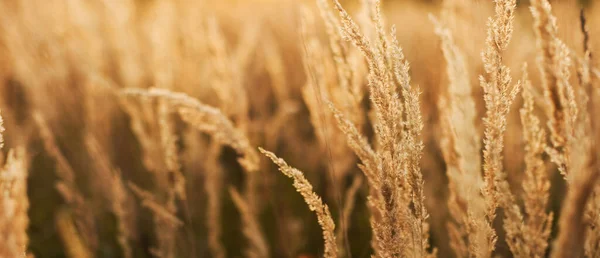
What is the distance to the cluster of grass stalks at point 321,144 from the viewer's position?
2.81 ft

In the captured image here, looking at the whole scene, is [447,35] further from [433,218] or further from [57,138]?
[57,138]

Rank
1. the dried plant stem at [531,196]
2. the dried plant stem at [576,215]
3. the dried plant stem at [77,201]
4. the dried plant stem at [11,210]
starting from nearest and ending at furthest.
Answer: the dried plant stem at [576,215] → the dried plant stem at [11,210] → the dried plant stem at [531,196] → the dried plant stem at [77,201]

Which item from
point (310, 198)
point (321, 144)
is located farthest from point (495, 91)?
point (321, 144)

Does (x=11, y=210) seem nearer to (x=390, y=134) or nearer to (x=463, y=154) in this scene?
(x=390, y=134)

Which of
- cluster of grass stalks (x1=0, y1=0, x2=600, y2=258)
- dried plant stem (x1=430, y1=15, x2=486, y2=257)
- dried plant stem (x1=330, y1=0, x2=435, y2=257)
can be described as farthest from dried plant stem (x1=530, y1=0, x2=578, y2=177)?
dried plant stem (x1=330, y1=0, x2=435, y2=257)

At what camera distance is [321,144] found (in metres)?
1.57

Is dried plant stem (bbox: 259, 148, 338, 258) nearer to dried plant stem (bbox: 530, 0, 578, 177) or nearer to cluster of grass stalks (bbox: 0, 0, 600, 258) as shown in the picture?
cluster of grass stalks (bbox: 0, 0, 600, 258)

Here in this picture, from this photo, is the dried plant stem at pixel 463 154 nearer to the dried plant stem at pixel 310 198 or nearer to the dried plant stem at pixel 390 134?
the dried plant stem at pixel 390 134

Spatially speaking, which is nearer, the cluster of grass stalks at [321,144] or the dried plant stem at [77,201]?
the cluster of grass stalks at [321,144]

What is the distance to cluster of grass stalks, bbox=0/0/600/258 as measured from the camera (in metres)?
0.86

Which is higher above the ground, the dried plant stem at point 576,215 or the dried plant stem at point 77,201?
the dried plant stem at point 77,201

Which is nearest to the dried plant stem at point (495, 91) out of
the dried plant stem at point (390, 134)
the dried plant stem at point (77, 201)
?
the dried plant stem at point (390, 134)

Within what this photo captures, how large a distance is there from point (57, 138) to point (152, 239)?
865 millimetres

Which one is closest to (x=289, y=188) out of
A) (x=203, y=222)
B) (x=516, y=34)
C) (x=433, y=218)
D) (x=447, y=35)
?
(x=203, y=222)
